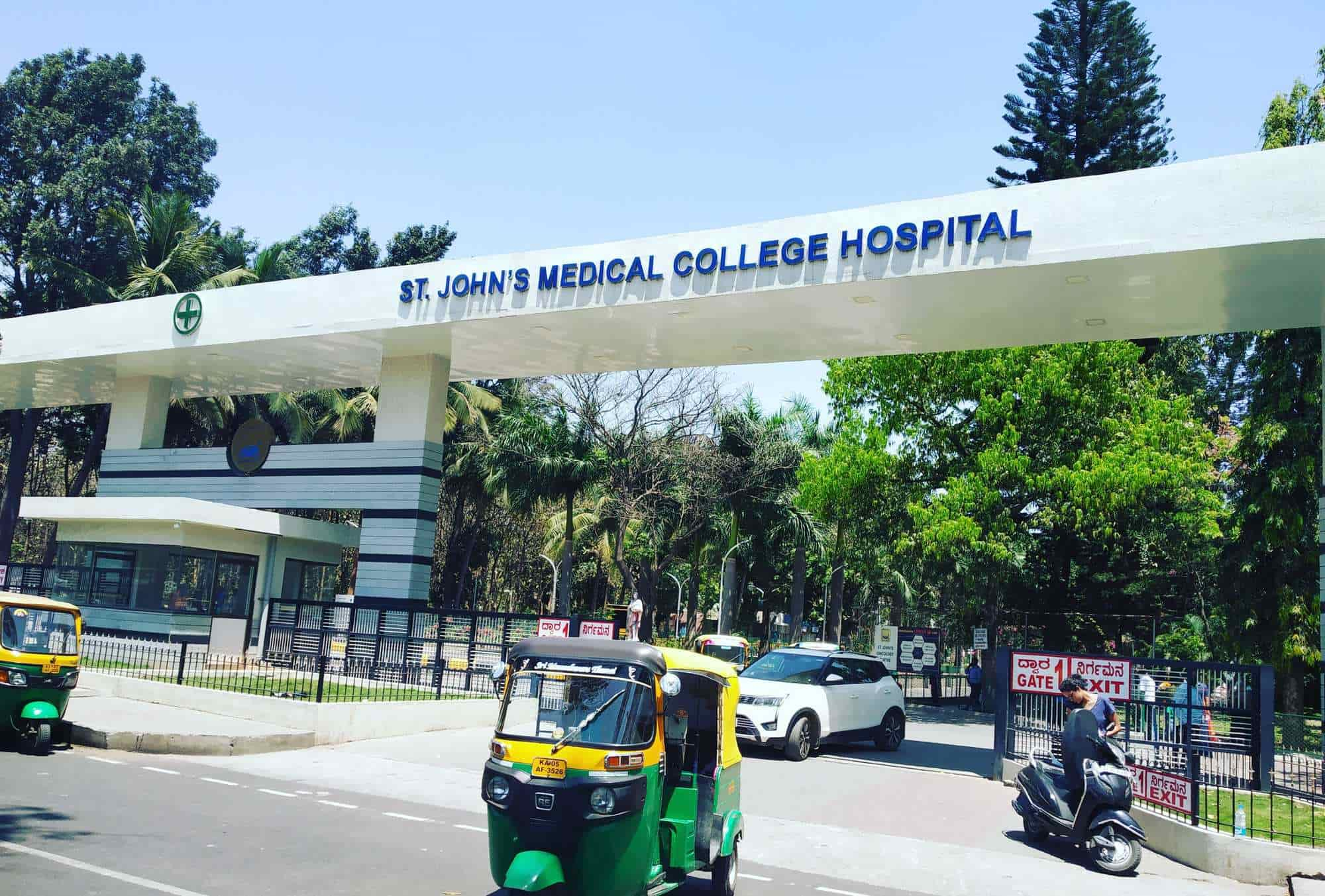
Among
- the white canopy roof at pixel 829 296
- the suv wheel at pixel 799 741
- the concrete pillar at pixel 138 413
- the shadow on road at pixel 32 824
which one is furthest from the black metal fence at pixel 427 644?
the shadow on road at pixel 32 824

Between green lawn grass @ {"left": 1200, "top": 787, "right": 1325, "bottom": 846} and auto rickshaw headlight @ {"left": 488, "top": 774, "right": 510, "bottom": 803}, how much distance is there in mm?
7092

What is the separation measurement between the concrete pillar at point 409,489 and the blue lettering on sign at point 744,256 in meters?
Answer: 3.21

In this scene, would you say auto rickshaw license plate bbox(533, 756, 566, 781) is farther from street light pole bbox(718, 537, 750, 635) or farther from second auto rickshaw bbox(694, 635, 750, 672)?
street light pole bbox(718, 537, 750, 635)

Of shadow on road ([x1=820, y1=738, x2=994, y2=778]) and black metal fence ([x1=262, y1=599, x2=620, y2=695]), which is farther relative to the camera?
black metal fence ([x1=262, y1=599, x2=620, y2=695])

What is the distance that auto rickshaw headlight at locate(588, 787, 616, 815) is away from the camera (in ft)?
22.0

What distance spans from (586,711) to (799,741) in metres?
10.1

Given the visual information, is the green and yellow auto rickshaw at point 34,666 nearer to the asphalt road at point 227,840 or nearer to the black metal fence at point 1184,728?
the asphalt road at point 227,840

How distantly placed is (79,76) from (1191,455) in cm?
4640

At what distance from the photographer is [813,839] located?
10.8 metres

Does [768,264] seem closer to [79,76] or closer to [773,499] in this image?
[773,499]

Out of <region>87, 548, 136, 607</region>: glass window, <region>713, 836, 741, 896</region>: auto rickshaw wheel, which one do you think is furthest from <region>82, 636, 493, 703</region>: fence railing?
<region>713, 836, 741, 896</region>: auto rickshaw wheel

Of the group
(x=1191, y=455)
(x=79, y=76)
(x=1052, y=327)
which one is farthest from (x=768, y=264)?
(x=79, y=76)

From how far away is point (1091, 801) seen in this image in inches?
408

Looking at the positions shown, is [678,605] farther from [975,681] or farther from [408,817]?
[408,817]
